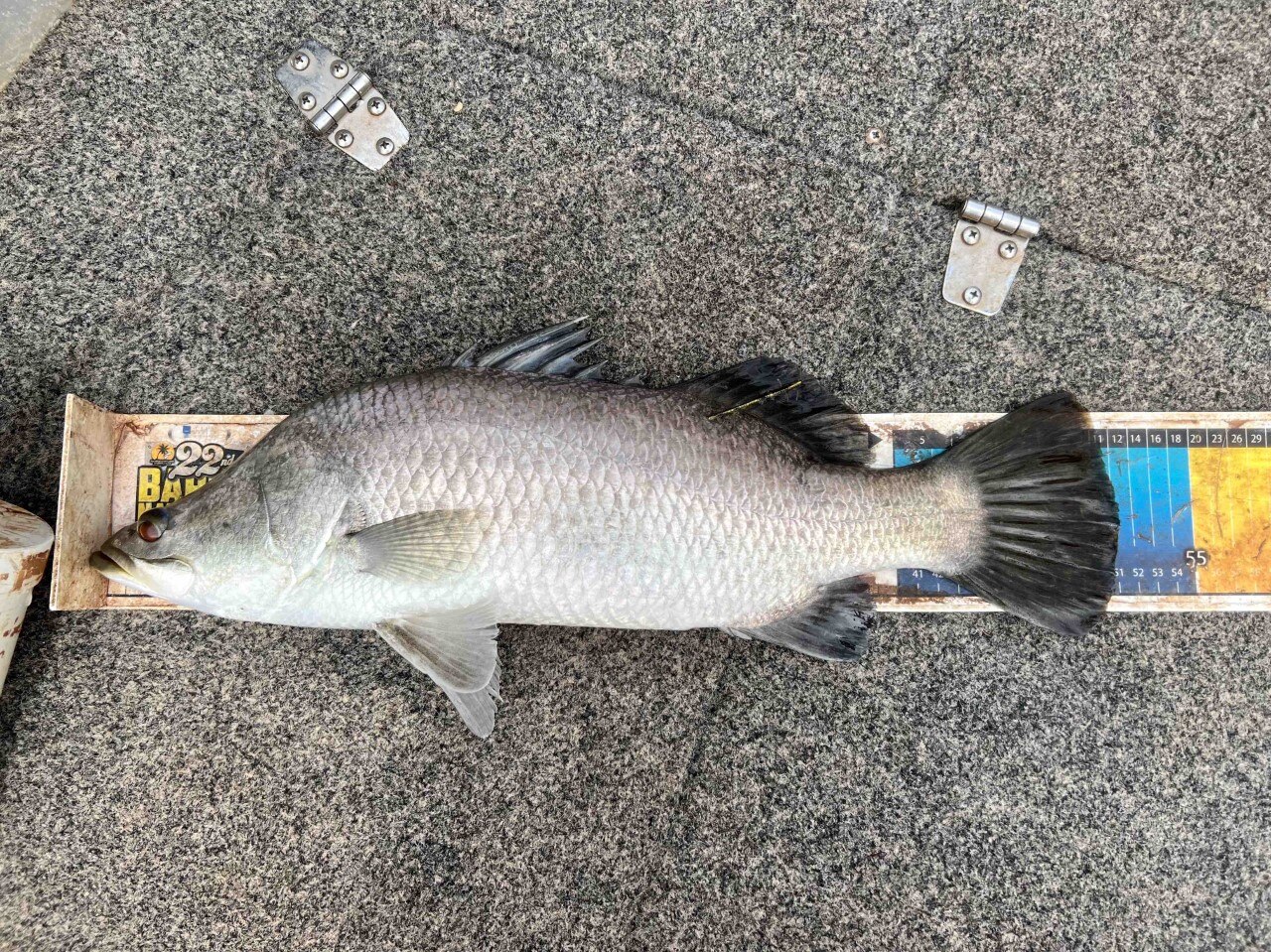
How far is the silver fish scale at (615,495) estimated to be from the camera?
1349mm

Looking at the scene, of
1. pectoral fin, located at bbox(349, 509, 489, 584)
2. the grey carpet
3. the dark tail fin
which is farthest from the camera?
the grey carpet

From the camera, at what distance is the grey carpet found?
5.29ft

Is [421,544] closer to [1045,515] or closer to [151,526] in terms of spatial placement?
[151,526]

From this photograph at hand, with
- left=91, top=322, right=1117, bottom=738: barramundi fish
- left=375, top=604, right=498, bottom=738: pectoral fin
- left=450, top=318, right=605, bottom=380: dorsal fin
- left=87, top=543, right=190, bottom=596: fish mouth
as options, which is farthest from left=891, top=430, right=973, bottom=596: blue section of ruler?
left=87, top=543, right=190, bottom=596: fish mouth

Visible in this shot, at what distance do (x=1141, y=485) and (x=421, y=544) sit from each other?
4.70 ft

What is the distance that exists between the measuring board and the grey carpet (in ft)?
0.20

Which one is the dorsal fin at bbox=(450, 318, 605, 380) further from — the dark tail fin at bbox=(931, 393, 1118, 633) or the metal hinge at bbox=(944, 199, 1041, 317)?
the metal hinge at bbox=(944, 199, 1041, 317)

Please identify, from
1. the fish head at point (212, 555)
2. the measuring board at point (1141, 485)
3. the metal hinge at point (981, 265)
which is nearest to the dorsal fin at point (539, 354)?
the fish head at point (212, 555)

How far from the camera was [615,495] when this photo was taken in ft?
4.47

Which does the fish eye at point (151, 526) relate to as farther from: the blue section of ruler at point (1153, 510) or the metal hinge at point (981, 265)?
the blue section of ruler at point (1153, 510)

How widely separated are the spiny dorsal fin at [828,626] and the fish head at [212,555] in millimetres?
865

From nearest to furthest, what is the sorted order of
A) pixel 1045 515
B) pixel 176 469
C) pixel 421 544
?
pixel 421 544, pixel 1045 515, pixel 176 469

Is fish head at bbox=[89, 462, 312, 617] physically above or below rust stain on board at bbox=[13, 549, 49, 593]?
above

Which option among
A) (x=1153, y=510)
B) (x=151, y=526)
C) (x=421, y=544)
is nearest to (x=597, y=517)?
(x=421, y=544)
